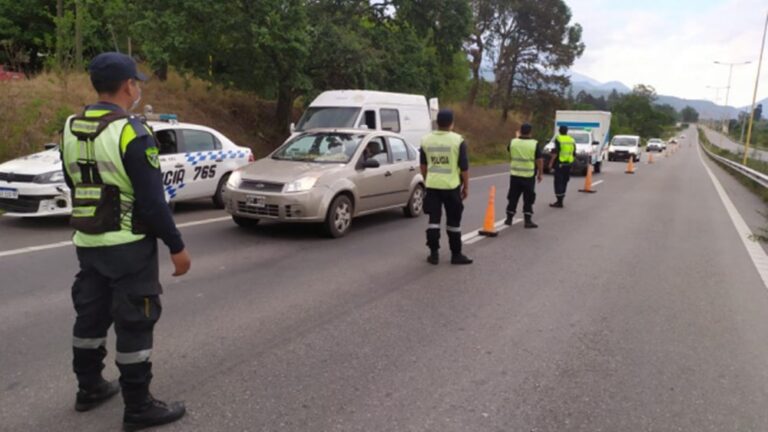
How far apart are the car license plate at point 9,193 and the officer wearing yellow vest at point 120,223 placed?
6287 mm

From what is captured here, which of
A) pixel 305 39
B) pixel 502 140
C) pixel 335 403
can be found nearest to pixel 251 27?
pixel 305 39

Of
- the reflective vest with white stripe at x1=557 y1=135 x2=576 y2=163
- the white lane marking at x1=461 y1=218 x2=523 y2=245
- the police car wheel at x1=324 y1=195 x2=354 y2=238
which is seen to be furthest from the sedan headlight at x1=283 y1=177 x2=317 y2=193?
the reflective vest with white stripe at x1=557 y1=135 x2=576 y2=163

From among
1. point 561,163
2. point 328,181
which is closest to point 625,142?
point 561,163

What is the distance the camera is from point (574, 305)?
5.81 metres

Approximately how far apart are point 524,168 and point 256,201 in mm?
4761

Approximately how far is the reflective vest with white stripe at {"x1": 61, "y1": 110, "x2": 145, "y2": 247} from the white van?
11184 mm

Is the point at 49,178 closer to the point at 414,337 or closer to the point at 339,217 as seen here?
the point at 339,217

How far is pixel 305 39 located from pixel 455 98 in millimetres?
35839

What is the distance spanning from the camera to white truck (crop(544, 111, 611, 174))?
23.5m

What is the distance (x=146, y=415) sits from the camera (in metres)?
3.22

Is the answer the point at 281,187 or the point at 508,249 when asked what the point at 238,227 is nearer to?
the point at 281,187

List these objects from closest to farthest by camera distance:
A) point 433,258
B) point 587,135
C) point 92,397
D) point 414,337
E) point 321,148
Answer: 1. point 92,397
2. point 414,337
3. point 433,258
4. point 321,148
5. point 587,135

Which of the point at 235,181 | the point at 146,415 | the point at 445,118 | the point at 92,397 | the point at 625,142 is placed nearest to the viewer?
the point at 146,415

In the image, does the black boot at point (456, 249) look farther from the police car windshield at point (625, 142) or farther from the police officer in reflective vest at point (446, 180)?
the police car windshield at point (625, 142)
